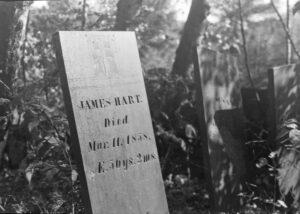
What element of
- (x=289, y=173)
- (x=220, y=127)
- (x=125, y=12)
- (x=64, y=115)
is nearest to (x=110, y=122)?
(x=64, y=115)

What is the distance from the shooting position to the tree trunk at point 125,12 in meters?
6.15

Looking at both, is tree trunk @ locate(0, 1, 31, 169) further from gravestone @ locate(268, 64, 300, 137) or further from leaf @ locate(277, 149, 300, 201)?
leaf @ locate(277, 149, 300, 201)

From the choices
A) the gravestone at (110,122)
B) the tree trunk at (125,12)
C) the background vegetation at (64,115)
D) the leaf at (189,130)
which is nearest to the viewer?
the gravestone at (110,122)

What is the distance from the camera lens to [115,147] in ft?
13.3

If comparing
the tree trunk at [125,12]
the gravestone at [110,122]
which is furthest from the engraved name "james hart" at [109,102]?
the tree trunk at [125,12]

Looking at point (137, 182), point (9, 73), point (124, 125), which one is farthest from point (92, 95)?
point (9, 73)

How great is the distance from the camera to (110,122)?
4.05 meters

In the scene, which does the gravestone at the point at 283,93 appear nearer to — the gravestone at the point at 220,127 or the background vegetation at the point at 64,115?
the background vegetation at the point at 64,115

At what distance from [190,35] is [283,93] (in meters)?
2.14

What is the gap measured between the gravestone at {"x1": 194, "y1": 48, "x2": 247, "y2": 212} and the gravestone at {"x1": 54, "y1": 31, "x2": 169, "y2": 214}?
2.91ft

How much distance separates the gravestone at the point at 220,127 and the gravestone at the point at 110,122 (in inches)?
34.9

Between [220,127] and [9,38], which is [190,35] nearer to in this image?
[220,127]

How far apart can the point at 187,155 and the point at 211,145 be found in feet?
4.00

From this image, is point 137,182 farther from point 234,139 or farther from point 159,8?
point 159,8
